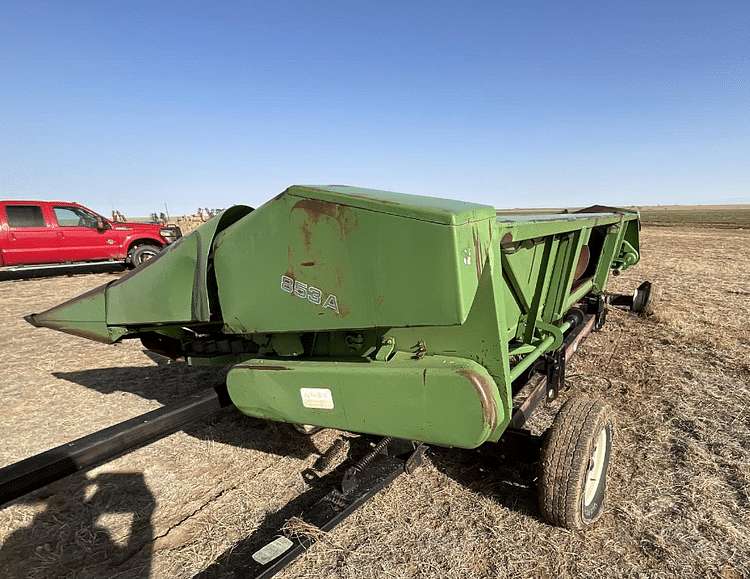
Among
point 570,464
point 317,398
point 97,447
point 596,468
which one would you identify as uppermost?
point 317,398

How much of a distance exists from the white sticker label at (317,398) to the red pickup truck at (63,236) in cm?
891

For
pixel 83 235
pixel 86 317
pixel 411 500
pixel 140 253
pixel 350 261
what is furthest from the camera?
pixel 140 253

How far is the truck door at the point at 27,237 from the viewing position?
998 cm

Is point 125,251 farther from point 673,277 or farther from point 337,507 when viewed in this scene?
point 673,277

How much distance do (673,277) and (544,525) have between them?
8932 mm

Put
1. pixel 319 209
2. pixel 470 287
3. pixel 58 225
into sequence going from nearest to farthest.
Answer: pixel 470 287 < pixel 319 209 < pixel 58 225

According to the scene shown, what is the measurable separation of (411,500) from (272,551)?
3.24 ft

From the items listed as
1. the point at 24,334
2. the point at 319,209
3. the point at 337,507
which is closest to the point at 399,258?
the point at 319,209

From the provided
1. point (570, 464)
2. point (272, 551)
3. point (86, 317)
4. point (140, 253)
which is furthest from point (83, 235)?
point (570, 464)

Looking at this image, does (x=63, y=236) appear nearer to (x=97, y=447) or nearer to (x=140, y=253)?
(x=140, y=253)

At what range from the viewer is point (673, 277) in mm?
8953

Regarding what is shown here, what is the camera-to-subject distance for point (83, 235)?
10.9 meters

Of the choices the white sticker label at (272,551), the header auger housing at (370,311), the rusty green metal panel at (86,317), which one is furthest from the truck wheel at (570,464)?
the rusty green metal panel at (86,317)

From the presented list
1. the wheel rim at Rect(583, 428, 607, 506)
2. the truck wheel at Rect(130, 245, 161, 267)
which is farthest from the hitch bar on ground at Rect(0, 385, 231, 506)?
the truck wheel at Rect(130, 245, 161, 267)
